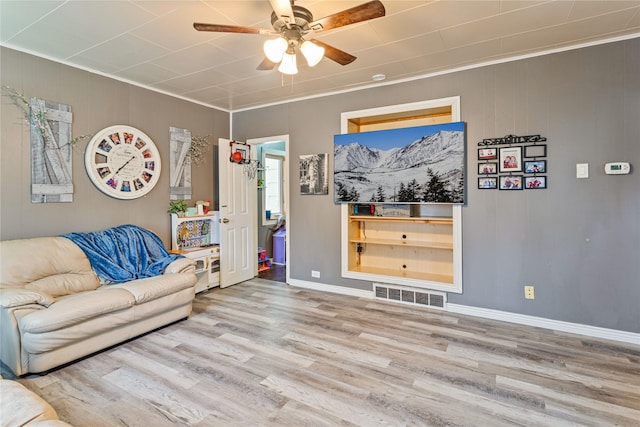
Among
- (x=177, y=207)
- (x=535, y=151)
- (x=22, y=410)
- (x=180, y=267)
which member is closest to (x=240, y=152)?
(x=177, y=207)

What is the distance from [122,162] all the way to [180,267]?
4.84ft

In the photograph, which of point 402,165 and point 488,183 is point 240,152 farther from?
point 488,183

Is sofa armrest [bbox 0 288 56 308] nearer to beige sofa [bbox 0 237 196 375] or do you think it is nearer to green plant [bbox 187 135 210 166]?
beige sofa [bbox 0 237 196 375]

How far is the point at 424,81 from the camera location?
375 centimetres

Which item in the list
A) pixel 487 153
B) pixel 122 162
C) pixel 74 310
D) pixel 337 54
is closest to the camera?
pixel 337 54

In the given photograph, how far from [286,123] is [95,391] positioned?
3.72 metres

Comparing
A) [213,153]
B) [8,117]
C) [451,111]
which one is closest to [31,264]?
[8,117]

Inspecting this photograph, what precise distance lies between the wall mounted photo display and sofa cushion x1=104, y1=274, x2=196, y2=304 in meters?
1.94

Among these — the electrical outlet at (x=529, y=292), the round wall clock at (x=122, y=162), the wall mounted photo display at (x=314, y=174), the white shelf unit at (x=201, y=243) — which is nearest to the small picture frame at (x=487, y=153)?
the electrical outlet at (x=529, y=292)

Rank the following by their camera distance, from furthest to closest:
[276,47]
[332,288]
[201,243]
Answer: [201,243]
[332,288]
[276,47]

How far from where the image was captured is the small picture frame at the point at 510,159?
326 centimetres

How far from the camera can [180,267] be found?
3457 millimetres

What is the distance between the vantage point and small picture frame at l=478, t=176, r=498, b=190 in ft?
11.1

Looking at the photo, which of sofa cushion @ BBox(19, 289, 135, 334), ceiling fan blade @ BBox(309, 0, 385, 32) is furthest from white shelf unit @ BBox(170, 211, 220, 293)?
ceiling fan blade @ BBox(309, 0, 385, 32)
